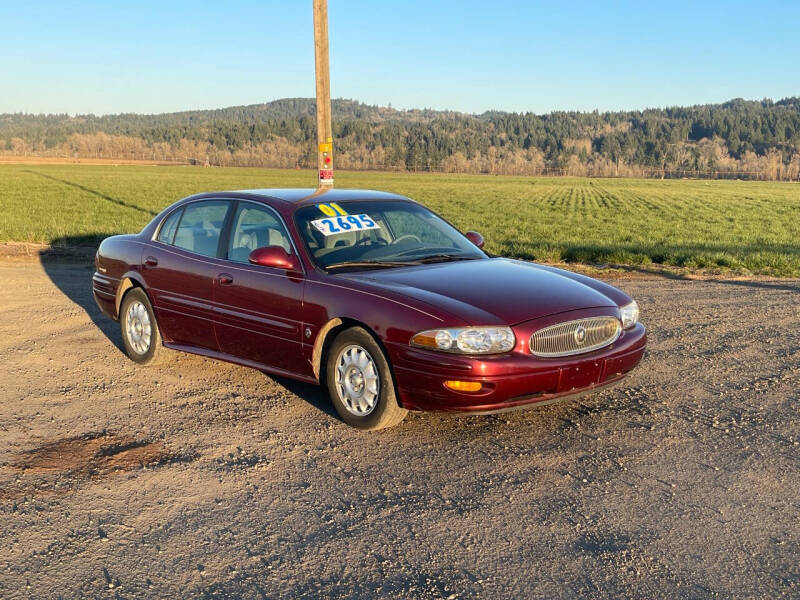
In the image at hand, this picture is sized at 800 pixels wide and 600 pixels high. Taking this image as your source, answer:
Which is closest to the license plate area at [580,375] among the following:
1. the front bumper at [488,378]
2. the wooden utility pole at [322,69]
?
the front bumper at [488,378]

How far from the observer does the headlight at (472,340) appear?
14.9 ft

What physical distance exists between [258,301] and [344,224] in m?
0.85

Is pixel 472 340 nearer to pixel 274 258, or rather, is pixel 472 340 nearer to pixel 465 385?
pixel 465 385

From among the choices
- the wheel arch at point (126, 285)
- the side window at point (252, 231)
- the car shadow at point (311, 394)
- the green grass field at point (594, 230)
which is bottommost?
the green grass field at point (594, 230)

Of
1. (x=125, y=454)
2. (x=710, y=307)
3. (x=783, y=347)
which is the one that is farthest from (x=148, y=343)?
(x=710, y=307)

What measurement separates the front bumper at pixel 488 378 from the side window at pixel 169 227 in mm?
2860

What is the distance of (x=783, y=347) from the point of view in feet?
23.4

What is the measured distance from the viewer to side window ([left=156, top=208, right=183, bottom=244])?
668cm

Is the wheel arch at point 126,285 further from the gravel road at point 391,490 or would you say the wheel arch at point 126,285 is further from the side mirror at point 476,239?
the side mirror at point 476,239

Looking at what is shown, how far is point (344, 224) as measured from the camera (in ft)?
19.0

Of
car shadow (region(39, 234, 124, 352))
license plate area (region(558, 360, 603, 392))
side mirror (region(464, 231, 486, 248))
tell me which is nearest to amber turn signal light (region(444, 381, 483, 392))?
license plate area (region(558, 360, 603, 392))

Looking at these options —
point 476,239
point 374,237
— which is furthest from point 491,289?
point 476,239

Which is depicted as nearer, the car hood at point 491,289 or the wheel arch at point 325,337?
the car hood at point 491,289

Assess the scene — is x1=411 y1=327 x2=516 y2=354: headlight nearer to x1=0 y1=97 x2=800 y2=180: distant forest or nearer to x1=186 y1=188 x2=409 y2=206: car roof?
x1=186 y1=188 x2=409 y2=206: car roof
